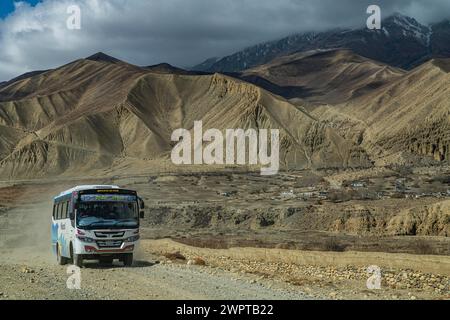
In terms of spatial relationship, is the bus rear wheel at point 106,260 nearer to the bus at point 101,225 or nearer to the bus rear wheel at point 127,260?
the bus at point 101,225

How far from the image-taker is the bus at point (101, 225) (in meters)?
22.5

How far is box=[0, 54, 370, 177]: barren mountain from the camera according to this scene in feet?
487

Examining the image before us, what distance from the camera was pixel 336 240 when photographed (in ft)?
155

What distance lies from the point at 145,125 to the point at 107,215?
148 m

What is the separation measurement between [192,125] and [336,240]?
12709 cm

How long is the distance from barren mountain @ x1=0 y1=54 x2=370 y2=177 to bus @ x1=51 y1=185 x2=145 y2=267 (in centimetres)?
11835

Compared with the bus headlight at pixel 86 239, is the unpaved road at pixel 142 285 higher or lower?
lower

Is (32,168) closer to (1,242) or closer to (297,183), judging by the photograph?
(297,183)

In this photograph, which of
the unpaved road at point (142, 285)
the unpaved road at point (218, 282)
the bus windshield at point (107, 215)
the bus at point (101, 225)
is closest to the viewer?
the unpaved road at point (142, 285)

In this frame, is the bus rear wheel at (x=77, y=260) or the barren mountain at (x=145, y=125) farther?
the barren mountain at (x=145, y=125)

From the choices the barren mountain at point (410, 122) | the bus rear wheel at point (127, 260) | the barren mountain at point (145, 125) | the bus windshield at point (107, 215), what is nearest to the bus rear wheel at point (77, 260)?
the bus windshield at point (107, 215)

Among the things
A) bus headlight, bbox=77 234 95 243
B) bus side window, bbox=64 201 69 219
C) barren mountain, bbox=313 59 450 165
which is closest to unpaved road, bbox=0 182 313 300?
bus headlight, bbox=77 234 95 243

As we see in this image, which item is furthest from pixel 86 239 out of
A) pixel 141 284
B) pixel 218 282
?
pixel 218 282

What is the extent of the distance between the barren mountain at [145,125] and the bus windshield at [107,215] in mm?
118529
